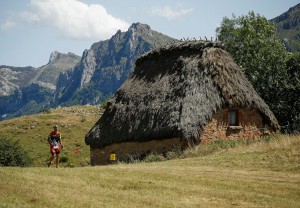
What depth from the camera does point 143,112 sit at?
77.5 ft

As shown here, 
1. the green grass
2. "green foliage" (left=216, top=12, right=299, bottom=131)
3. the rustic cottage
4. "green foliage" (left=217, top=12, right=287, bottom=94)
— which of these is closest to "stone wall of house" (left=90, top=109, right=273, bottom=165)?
the rustic cottage

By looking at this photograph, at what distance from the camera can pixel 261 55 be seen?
111 feet

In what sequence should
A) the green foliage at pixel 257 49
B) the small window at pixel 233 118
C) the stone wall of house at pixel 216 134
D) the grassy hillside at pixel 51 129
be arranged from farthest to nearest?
the grassy hillside at pixel 51 129, the green foliage at pixel 257 49, the small window at pixel 233 118, the stone wall of house at pixel 216 134

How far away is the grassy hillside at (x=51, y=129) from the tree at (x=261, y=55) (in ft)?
53.4

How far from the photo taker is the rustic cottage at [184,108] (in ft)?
69.0

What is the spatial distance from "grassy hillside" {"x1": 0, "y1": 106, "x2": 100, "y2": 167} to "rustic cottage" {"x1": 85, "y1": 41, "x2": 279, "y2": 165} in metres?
9.32

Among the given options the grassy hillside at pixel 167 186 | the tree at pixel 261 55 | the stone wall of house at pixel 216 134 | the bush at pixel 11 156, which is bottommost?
the bush at pixel 11 156

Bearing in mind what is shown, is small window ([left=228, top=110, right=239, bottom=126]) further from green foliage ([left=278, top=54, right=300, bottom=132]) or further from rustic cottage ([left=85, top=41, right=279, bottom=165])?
green foliage ([left=278, top=54, right=300, bottom=132])

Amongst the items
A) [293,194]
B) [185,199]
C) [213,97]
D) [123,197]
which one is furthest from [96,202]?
[213,97]

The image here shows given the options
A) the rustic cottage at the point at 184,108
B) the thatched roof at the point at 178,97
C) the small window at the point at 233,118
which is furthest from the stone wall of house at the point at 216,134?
the thatched roof at the point at 178,97

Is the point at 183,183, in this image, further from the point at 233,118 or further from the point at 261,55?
the point at 261,55

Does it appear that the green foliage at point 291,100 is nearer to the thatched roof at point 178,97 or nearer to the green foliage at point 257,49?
the green foliage at point 257,49

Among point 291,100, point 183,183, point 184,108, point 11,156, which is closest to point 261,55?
point 291,100

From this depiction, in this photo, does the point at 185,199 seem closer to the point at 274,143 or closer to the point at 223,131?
the point at 274,143
